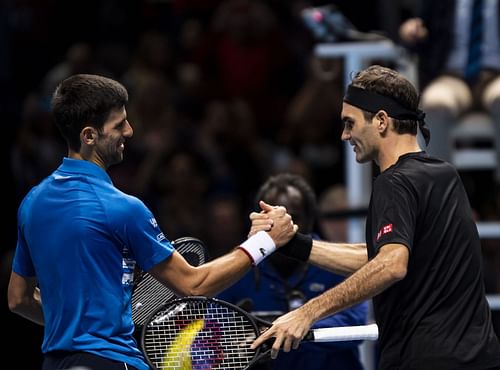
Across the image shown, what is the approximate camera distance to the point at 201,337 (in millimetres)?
4500

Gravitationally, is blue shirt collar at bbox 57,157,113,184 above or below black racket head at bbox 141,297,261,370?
above

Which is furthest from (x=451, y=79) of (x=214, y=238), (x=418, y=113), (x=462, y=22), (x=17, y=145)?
(x=17, y=145)

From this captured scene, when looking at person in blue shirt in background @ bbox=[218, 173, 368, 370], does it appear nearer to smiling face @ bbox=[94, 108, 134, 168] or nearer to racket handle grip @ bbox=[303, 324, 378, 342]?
racket handle grip @ bbox=[303, 324, 378, 342]

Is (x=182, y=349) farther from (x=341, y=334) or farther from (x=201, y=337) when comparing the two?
(x=341, y=334)

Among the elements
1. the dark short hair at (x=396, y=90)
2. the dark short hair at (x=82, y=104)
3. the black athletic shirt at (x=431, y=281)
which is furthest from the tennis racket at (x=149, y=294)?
the dark short hair at (x=396, y=90)

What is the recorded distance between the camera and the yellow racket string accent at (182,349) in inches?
174

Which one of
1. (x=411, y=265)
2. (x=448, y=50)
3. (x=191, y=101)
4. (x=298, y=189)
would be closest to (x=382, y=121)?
(x=411, y=265)

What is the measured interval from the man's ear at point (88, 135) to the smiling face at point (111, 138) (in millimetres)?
14

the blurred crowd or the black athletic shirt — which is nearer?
the black athletic shirt

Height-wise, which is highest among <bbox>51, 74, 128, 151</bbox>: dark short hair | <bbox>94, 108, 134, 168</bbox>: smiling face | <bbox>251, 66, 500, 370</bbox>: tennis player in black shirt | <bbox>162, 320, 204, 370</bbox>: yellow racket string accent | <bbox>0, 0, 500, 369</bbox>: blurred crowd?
<bbox>51, 74, 128, 151</bbox>: dark short hair

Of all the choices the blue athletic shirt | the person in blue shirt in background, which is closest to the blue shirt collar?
the blue athletic shirt

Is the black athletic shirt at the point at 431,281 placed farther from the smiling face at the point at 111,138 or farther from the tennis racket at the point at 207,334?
the smiling face at the point at 111,138

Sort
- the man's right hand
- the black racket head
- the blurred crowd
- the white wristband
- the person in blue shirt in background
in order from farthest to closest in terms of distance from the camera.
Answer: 1. the blurred crowd
2. the person in blue shirt in background
3. the man's right hand
4. the white wristband
5. the black racket head

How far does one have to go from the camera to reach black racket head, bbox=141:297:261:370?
14.5 feet
